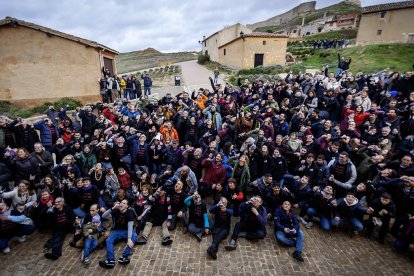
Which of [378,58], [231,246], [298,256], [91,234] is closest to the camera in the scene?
[298,256]

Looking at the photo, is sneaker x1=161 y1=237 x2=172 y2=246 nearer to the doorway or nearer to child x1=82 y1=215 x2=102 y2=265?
child x1=82 y1=215 x2=102 y2=265

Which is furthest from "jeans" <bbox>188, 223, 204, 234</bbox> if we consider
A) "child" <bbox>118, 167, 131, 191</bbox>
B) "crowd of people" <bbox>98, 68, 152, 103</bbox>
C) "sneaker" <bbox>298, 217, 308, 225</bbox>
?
"crowd of people" <bbox>98, 68, 152, 103</bbox>

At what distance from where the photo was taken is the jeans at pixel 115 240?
5.42 meters

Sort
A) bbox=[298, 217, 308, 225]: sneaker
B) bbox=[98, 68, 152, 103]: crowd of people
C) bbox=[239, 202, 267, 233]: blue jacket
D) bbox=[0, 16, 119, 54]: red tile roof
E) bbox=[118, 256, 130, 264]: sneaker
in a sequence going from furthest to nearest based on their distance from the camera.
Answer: bbox=[98, 68, 152, 103]: crowd of people, bbox=[0, 16, 119, 54]: red tile roof, bbox=[298, 217, 308, 225]: sneaker, bbox=[239, 202, 267, 233]: blue jacket, bbox=[118, 256, 130, 264]: sneaker

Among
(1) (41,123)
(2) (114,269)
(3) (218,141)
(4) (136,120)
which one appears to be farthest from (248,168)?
(1) (41,123)

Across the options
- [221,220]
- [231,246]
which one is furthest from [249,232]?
[221,220]

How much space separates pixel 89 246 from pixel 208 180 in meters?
3.68

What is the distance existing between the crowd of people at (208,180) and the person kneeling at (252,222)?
0.10 feet

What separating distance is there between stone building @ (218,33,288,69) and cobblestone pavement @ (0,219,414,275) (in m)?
25.8

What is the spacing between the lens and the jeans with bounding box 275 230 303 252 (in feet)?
18.9

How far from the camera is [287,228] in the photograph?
605 cm

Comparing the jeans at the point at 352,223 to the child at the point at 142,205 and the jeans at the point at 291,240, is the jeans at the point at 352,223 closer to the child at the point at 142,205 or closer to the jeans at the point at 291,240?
the jeans at the point at 291,240

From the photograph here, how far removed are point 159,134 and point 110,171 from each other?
85.9 inches

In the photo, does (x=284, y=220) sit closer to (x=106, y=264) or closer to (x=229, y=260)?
(x=229, y=260)
